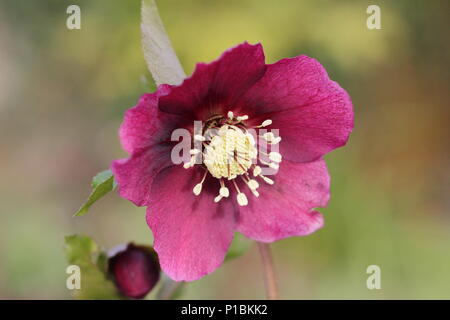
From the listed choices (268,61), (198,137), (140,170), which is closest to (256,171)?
(198,137)

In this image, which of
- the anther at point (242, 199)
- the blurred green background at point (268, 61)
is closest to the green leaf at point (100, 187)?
the anther at point (242, 199)

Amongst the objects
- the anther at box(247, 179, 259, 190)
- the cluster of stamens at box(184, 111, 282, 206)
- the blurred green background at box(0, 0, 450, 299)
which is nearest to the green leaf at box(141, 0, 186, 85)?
the cluster of stamens at box(184, 111, 282, 206)

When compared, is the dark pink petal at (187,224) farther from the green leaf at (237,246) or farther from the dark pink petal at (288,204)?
the green leaf at (237,246)

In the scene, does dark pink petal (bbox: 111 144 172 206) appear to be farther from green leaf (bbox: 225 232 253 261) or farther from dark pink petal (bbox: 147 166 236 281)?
green leaf (bbox: 225 232 253 261)

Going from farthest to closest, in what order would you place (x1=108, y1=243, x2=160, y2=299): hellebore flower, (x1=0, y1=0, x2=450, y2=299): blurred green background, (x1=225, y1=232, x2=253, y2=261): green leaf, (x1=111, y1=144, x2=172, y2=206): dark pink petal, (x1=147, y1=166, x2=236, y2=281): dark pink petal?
(x1=0, y1=0, x2=450, y2=299): blurred green background, (x1=225, y1=232, x2=253, y2=261): green leaf, (x1=108, y1=243, x2=160, y2=299): hellebore flower, (x1=147, y1=166, x2=236, y2=281): dark pink petal, (x1=111, y1=144, x2=172, y2=206): dark pink petal

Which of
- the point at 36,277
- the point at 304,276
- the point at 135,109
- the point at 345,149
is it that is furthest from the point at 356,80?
the point at 135,109
